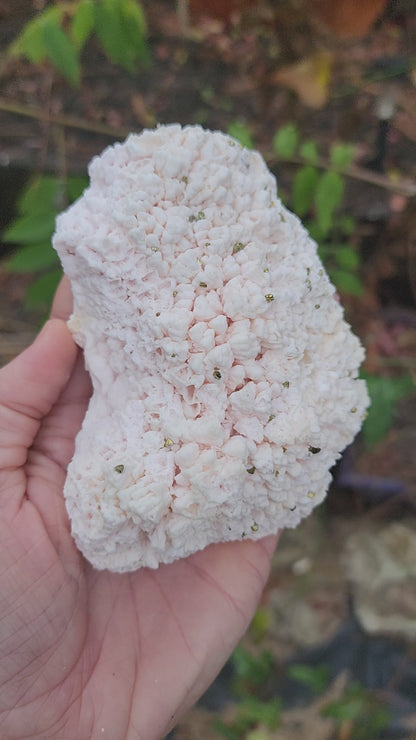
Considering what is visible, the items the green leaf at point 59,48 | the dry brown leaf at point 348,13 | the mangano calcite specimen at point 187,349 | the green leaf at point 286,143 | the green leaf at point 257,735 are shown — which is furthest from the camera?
the dry brown leaf at point 348,13

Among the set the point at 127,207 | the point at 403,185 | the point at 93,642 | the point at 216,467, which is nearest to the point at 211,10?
the point at 403,185

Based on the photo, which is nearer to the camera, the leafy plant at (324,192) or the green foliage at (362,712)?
the leafy plant at (324,192)

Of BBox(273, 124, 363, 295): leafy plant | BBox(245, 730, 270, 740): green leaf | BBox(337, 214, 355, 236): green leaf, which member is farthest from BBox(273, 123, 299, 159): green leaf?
BBox(245, 730, 270, 740): green leaf

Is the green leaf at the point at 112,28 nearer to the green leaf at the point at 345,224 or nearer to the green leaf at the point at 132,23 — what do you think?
the green leaf at the point at 132,23

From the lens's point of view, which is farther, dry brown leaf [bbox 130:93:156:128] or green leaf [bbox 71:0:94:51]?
dry brown leaf [bbox 130:93:156:128]

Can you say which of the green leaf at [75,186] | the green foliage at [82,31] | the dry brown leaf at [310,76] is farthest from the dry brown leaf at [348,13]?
the green leaf at [75,186]

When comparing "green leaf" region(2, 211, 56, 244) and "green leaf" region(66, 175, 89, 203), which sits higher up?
"green leaf" region(66, 175, 89, 203)

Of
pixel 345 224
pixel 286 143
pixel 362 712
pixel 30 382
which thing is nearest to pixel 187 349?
pixel 30 382

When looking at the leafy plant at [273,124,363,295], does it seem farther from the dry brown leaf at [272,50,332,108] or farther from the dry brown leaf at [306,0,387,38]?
the dry brown leaf at [306,0,387,38]
